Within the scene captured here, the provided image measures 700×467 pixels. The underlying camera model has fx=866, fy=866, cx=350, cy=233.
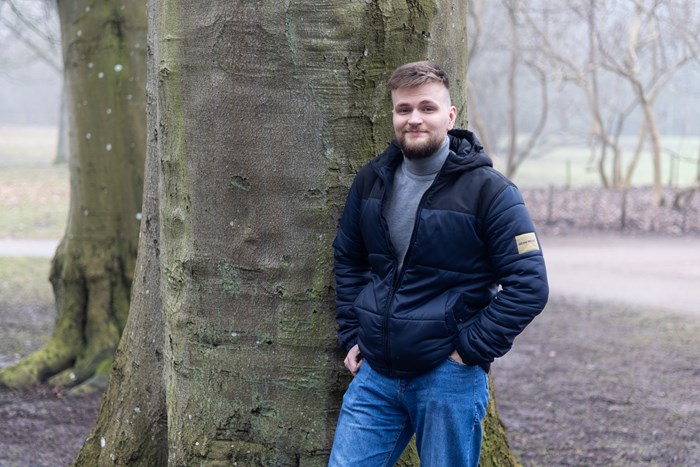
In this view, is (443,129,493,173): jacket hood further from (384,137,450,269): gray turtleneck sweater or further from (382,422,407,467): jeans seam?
(382,422,407,467): jeans seam

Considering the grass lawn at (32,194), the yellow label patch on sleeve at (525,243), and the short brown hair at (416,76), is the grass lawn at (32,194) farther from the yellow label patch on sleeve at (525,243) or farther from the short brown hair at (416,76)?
the yellow label patch on sleeve at (525,243)

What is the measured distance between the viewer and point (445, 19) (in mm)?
3207

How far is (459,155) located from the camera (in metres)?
2.77

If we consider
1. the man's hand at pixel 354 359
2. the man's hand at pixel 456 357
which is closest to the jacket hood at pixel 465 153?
→ the man's hand at pixel 456 357

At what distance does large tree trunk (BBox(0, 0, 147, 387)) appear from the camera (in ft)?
21.2

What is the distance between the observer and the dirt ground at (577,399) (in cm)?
513

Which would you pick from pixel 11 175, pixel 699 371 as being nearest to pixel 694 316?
pixel 699 371

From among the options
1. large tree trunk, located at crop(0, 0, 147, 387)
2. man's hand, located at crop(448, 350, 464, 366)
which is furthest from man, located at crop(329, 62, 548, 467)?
large tree trunk, located at crop(0, 0, 147, 387)

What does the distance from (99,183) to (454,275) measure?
4470 millimetres

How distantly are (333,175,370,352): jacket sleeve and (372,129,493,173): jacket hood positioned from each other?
0.14m

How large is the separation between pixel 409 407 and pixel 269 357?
1.86 feet

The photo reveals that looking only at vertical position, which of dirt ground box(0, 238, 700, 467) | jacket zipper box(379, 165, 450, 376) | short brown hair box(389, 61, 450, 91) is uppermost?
short brown hair box(389, 61, 450, 91)

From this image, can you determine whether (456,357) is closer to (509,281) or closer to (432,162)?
(509,281)

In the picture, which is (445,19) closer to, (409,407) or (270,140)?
(270,140)
